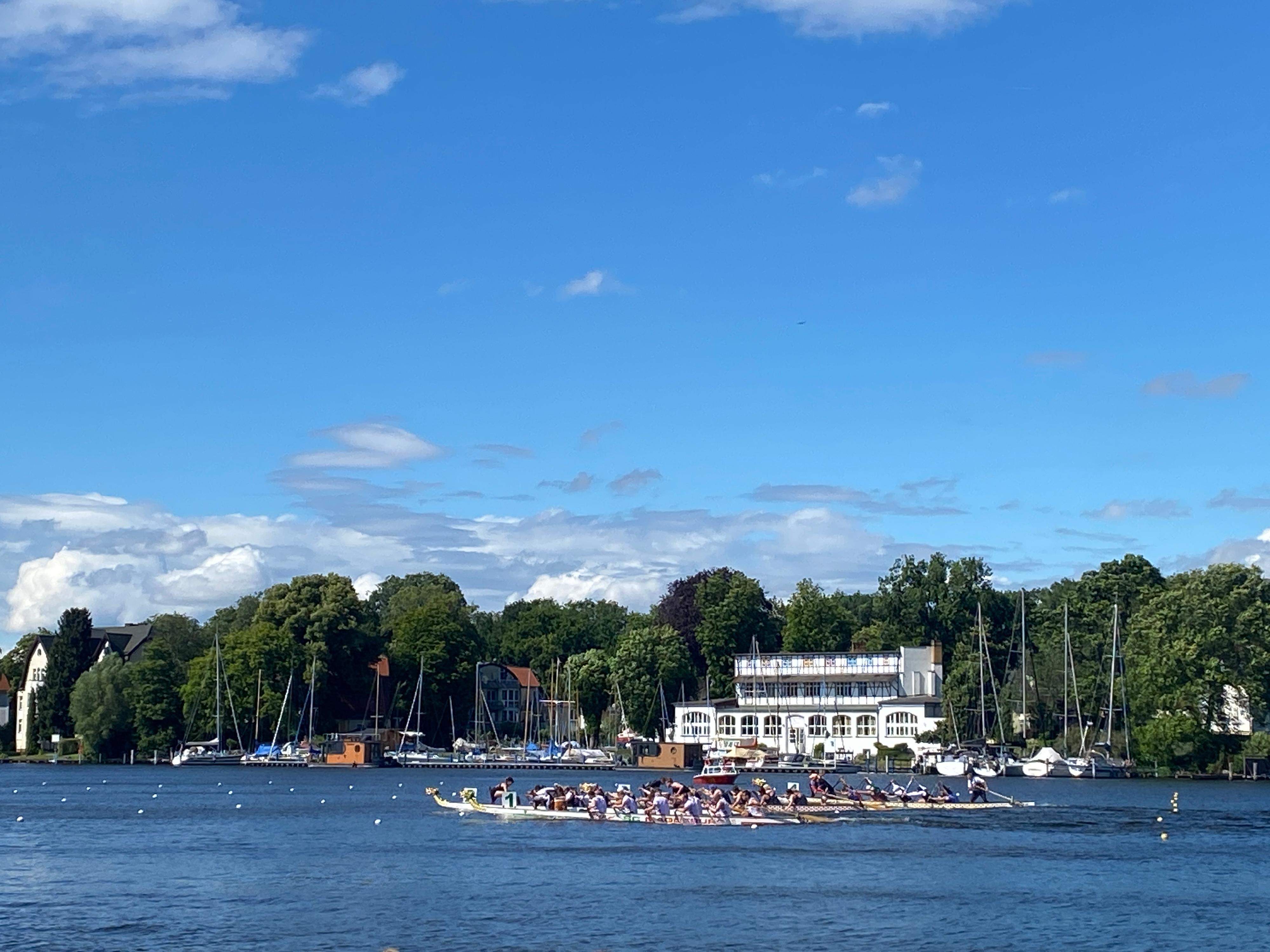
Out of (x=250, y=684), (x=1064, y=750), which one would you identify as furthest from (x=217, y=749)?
(x=1064, y=750)

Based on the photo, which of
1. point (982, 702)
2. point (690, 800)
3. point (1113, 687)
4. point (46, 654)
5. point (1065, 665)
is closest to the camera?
point (690, 800)

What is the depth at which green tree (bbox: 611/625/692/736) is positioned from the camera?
136 meters

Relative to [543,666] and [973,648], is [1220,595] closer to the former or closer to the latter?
[973,648]

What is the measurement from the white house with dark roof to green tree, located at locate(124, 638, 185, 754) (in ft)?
35.8

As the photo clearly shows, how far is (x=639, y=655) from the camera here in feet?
447

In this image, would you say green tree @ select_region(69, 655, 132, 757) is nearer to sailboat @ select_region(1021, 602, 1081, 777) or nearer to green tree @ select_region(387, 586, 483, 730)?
A: green tree @ select_region(387, 586, 483, 730)

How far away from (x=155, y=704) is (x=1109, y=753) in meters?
79.2

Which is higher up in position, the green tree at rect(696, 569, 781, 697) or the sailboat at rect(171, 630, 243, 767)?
the green tree at rect(696, 569, 781, 697)

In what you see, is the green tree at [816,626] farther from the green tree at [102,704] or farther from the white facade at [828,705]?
the green tree at [102,704]

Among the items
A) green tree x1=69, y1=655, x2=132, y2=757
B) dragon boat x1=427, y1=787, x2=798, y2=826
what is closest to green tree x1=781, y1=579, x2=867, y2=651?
green tree x1=69, y1=655, x2=132, y2=757

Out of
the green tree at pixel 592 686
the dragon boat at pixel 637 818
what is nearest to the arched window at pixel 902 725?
the green tree at pixel 592 686

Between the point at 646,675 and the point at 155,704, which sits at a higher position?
the point at 646,675

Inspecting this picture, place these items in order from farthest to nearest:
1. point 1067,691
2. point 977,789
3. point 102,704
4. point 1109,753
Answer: point 102,704
point 1067,691
point 1109,753
point 977,789

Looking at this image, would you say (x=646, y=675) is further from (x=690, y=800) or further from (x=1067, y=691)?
(x=690, y=800)
